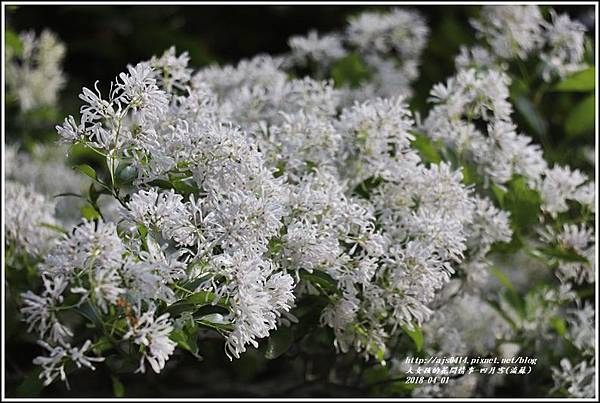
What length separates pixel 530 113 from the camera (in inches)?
71.3

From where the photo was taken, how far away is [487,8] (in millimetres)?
1894

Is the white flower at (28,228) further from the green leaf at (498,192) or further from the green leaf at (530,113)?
the green leaf at (530,113)

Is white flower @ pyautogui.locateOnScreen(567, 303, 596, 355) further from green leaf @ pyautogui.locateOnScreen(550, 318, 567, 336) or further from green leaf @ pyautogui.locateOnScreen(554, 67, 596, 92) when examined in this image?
green leaf @ pyautogui.locateOnScreen(554, 67, 596, 92)

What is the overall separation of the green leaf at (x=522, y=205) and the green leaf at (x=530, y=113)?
0.39 metres

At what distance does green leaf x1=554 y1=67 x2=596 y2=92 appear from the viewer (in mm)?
1735

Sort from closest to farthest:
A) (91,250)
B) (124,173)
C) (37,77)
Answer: (91,250), (124,173), (37,77)

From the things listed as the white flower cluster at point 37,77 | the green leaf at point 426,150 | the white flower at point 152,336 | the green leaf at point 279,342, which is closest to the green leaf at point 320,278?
the green leaf at point 279,342

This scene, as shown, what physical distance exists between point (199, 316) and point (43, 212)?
64 centimetres

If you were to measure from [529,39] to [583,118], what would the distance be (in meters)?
0.23

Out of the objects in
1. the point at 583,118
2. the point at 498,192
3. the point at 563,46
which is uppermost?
the point at 563,46

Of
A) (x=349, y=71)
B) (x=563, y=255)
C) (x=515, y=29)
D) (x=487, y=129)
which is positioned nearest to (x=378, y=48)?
(x=349, y=71)

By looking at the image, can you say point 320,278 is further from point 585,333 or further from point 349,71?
point 349,71

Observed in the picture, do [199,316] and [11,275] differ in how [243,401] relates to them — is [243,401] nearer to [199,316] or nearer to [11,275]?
[11,275]

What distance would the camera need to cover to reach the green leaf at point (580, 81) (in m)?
1.73
